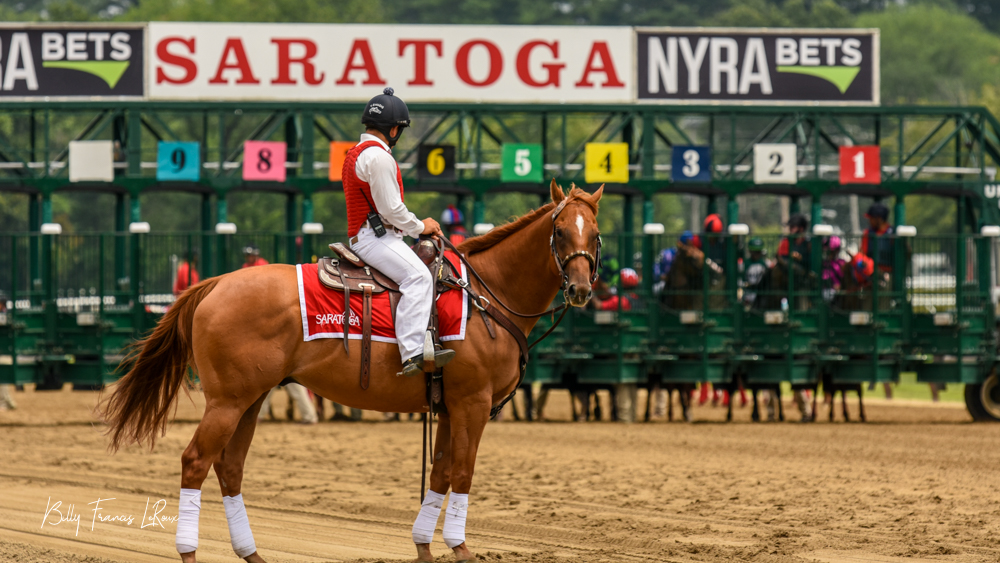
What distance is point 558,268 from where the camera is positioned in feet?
22.0

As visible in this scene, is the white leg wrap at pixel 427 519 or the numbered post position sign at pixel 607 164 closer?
the white leg wrap at pixel 427 519

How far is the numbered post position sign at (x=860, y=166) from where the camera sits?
55.1ft

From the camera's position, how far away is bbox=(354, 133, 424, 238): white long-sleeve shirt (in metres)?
6.41

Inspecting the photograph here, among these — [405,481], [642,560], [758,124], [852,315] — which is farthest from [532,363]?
[758,124]

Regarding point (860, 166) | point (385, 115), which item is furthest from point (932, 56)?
point (385, 115)

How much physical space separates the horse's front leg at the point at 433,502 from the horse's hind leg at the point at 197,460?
1128mm

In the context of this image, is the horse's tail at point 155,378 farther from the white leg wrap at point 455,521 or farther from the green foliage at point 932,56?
the green foliage at point 932,56

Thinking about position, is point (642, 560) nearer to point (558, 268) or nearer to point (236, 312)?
point (558, 268)

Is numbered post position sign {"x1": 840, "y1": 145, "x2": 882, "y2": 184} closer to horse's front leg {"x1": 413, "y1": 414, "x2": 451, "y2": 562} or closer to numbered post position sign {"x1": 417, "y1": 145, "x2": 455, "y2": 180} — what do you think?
numbered post position sign {"x1": 417, "y1": 145, "x2": 455, "y2": 180}

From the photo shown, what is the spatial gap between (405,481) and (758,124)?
52807 millimetres

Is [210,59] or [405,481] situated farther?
[210,59]

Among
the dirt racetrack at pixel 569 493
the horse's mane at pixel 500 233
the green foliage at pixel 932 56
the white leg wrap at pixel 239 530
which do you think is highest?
the green foliage at pixel 932 56

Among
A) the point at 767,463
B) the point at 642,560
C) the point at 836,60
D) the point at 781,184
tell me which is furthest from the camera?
the point at 836,60

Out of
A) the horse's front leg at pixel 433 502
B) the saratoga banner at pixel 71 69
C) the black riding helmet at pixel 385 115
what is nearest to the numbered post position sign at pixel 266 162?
the saratoga banner at pixel 71 69
